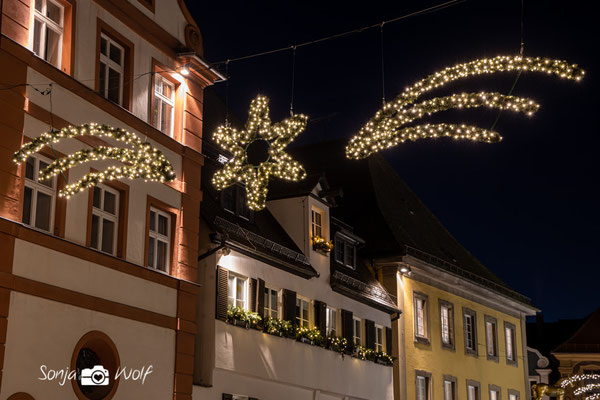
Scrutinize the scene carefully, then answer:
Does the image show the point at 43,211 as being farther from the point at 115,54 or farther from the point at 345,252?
the point at 345,252

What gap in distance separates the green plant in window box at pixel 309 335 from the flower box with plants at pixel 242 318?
220 centimetres

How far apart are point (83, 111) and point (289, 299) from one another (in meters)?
9.63

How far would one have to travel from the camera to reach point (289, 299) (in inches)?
1027

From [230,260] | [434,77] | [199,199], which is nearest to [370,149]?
[434,77]

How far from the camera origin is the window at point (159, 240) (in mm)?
20312

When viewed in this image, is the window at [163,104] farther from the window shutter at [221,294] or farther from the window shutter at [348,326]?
the window shutter at [348,326]

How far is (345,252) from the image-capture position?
31.7 metres

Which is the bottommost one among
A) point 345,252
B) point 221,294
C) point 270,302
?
point 221,294

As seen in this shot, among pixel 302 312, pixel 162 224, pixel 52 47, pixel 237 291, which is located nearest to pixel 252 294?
pixel 237 291

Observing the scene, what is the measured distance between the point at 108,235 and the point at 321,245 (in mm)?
10369

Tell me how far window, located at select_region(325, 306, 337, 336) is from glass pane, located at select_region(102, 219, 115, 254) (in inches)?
411

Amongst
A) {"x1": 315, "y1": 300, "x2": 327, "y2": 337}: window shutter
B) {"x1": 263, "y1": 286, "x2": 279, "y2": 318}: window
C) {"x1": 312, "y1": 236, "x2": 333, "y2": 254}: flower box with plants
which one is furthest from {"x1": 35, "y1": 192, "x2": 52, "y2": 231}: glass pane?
{"x1": 312, "y1": 236, "x2": 333, "y2": 254}: flower box with plants

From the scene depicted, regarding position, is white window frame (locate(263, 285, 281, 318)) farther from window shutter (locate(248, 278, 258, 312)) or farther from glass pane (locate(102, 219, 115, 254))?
glass pane (locate(102, 219, 115, 254))

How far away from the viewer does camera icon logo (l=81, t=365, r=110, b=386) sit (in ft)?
58.0
